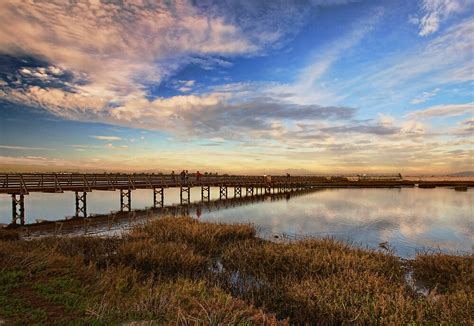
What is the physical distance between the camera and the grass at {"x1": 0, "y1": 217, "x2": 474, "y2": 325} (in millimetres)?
6105

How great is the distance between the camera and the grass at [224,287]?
6.11 meters

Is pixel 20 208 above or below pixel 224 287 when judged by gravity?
above

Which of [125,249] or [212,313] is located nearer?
[212,313]

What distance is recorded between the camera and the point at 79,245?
530 inches

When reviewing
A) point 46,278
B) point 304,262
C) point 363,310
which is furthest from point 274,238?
point 46,278

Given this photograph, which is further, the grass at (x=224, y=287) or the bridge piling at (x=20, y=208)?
the bridge piling at (x=20, y=208)

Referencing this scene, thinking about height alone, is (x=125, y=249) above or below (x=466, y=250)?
above

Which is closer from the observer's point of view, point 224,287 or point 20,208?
point 224,287

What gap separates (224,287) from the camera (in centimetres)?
976

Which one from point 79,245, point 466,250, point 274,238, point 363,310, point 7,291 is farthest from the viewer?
point 274,238

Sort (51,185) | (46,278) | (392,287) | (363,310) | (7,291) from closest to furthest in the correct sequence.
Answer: (7,291) → (363,310) → (46,278) → (392,287) → (51,185)

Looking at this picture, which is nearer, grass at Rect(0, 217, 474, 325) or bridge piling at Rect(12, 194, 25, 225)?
grass at Rect(0, 217, 474, 325)

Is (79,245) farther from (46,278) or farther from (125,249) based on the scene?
(46,278)

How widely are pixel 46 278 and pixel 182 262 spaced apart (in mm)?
4512
